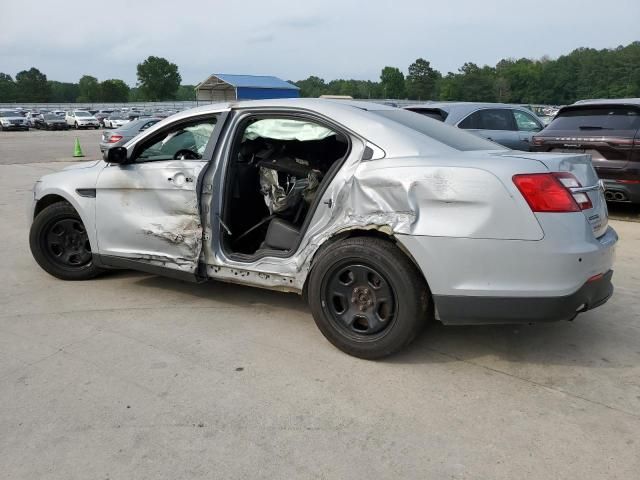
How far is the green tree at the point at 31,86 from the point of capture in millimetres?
107125

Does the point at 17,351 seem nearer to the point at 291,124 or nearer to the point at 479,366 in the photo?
the point at 291,124

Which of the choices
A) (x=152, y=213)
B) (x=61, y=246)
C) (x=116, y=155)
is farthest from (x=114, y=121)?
(x=152, y=213)

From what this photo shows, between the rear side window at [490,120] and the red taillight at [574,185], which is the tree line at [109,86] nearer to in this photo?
the rear side window at [490,120]

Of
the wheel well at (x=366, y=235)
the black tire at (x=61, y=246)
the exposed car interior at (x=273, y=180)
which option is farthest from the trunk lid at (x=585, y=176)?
the black tire at (x=61, y=246)

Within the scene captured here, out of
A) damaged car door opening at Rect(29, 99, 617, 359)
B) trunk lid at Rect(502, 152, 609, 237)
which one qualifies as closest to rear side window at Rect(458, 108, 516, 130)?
damaged car door opening at Rect(29, 99, 617, 359)

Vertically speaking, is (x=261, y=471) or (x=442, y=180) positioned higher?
(x=442, y=180)

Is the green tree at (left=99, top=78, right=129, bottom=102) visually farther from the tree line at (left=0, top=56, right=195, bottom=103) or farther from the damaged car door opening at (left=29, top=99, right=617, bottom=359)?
the damaged car door opening at (left=29, top=99, right=617, bottom=359)

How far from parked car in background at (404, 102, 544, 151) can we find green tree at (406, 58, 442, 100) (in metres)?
66.7

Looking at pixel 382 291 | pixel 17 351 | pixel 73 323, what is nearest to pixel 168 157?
pixel 73 323

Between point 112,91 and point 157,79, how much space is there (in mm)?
9993

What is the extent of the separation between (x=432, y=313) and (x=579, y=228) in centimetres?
99

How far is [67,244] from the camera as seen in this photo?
4.98 m

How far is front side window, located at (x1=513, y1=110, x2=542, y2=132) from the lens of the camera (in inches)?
414

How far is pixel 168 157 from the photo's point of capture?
179 inches
